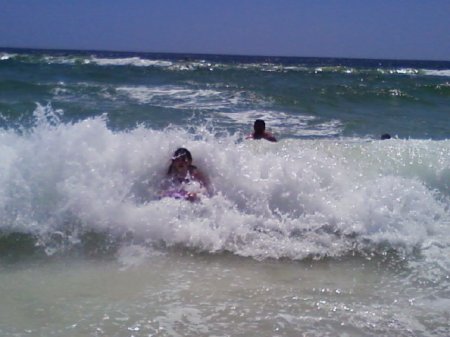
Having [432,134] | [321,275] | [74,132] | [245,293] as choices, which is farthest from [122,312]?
[432,134]

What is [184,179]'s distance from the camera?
5684mm

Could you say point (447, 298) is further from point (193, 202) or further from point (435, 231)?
point (193, 202)

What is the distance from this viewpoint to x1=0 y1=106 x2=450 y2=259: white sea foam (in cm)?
491

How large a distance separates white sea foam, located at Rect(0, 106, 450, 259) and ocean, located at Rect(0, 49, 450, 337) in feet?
0.05

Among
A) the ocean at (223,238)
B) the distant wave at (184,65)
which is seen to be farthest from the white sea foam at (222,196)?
the distant wave at (184,65)

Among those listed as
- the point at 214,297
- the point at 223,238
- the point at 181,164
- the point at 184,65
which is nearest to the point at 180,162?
the point at 181,164

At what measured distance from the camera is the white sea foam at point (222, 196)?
491cm

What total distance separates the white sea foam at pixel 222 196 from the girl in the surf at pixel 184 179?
13cm

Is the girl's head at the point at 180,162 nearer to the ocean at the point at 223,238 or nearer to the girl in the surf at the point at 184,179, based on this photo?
the girl in the surf at the point at 184,179

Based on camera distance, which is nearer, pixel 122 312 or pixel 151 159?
pixel 122 312

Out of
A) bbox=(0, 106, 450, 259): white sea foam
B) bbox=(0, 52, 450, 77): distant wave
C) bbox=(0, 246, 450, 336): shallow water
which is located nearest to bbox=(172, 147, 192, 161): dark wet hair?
bbox=(0, 106, 450, 259): white sea foam

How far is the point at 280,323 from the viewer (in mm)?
3393

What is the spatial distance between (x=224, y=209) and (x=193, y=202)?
0.30 m

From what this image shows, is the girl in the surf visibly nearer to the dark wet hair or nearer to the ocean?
the dark wet hair
